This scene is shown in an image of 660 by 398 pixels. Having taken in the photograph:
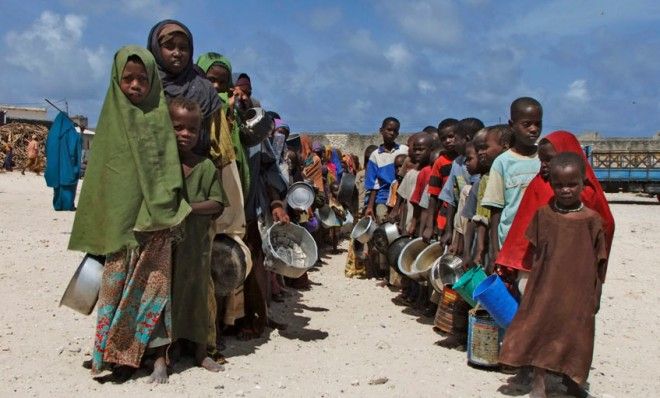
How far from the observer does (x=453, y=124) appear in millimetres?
6230

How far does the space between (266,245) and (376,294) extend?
111 inches

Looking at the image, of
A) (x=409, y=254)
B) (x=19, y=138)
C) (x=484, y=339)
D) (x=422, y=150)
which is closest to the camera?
(x=484, y=339)

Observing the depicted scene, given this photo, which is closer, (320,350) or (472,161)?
(320,350)

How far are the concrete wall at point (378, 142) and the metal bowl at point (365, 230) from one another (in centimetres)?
2024

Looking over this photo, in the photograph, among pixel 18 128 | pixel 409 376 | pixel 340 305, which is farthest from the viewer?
pixel 18 128

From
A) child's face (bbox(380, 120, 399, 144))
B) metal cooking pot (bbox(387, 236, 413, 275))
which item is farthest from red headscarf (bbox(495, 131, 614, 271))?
child's face (bbox(380, 120, 399, 144))

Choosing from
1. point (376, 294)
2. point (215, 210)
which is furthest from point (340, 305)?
point (215, 210)

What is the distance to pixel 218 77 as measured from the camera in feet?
16.1

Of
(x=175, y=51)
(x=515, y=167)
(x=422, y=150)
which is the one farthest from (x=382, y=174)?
(x=175, y=51)

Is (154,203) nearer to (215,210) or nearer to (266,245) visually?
(215,210)

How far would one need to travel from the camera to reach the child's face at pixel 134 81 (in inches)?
148

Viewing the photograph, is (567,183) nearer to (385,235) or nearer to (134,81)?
(134,81)

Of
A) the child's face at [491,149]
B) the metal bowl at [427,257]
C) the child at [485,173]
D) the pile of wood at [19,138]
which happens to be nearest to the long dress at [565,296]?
the child at [485,173]

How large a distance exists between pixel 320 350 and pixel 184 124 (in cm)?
197
